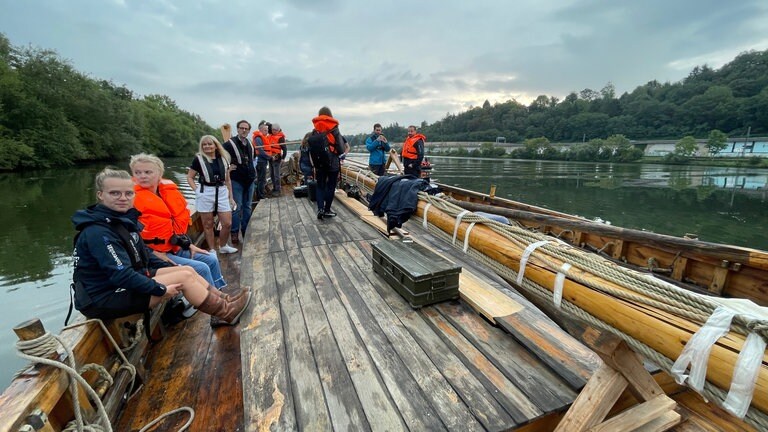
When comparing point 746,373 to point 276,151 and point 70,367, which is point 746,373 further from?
point 276,151

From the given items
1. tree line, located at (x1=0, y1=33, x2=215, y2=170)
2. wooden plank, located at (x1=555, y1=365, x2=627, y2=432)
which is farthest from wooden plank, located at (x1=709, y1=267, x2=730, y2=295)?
tree line, located at (x1=0, y1=33, x2=215, y2=170)

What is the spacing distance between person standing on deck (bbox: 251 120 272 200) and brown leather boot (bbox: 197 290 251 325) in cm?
566

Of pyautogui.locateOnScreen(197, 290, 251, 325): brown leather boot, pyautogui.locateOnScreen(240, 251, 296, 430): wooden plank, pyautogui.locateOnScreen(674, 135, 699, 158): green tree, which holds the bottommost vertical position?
pyautogui.locateOnScreen(674, 135, 699, 158): green tree

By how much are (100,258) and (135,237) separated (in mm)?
341

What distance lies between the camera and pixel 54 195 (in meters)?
15.2

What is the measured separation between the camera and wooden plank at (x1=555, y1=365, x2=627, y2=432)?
1.41 metres

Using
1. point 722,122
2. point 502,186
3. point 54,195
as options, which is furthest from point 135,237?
point 722,122

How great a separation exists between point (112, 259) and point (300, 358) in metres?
1.22

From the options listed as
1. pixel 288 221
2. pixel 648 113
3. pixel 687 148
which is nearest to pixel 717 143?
pixel 687 148

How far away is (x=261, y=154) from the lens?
7.72 metres

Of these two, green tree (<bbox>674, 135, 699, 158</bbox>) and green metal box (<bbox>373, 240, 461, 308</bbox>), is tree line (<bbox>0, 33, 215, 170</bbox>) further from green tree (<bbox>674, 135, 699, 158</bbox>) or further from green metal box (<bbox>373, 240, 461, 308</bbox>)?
green tree (<bbox>674, 135, 699, 158</bbox>)

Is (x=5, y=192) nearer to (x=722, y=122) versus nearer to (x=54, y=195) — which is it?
(x=54, y=195)

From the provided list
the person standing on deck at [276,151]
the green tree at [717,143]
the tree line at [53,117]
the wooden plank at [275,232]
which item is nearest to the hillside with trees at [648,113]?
the green tree at [717,143]

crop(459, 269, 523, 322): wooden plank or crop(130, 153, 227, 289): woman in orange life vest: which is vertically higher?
crop(130, 153, 227, 289): woman in orange life vest
